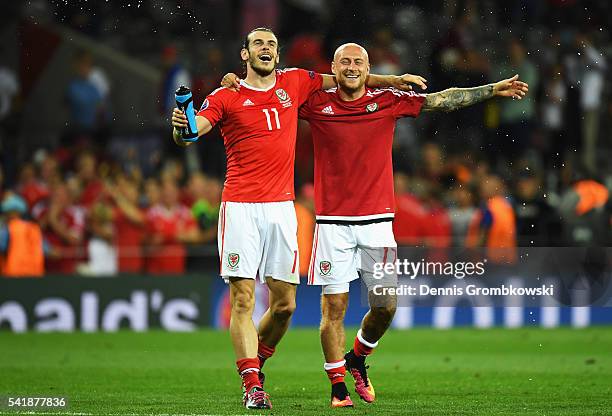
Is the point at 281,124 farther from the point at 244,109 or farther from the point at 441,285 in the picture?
the point at 441,285

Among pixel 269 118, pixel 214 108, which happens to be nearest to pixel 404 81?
pixel 269 118

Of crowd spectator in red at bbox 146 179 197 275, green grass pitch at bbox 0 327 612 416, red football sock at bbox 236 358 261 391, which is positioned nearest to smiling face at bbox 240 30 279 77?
red football sock at bbox 236 358 261 391

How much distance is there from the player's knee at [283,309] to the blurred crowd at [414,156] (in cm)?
605

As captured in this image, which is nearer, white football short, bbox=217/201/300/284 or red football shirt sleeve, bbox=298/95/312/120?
white football short, bbox=217/201/300/284

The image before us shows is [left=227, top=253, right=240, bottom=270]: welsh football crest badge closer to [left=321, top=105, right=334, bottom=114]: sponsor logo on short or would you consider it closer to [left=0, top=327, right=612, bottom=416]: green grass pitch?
[left=0, top=327, right=612, bottom=416]: green grass pitch

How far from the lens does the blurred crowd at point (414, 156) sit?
1723 centimetres

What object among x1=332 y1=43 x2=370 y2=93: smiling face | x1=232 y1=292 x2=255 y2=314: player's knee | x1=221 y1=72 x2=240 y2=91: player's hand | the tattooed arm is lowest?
x1=232 y1=292 x2=255 y2=314: player's knee

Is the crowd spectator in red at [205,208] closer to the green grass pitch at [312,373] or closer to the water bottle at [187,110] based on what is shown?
the green grass pitch at [312,373]

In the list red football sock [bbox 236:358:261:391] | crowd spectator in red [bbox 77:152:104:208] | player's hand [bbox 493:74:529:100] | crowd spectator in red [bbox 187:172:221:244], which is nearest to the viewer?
red football sock [bbox 236:358:261:391]

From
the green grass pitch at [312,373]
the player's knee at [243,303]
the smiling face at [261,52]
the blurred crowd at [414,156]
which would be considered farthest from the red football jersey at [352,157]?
the blurred crowd at [414,156]

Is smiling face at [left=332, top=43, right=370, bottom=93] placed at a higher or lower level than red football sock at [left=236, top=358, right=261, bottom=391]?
higher

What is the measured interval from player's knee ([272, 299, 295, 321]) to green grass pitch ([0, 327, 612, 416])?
0.65 meters

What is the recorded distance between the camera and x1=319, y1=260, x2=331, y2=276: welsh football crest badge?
383 inches

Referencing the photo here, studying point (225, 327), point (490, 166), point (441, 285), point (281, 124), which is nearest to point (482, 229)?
point (490, 166)
